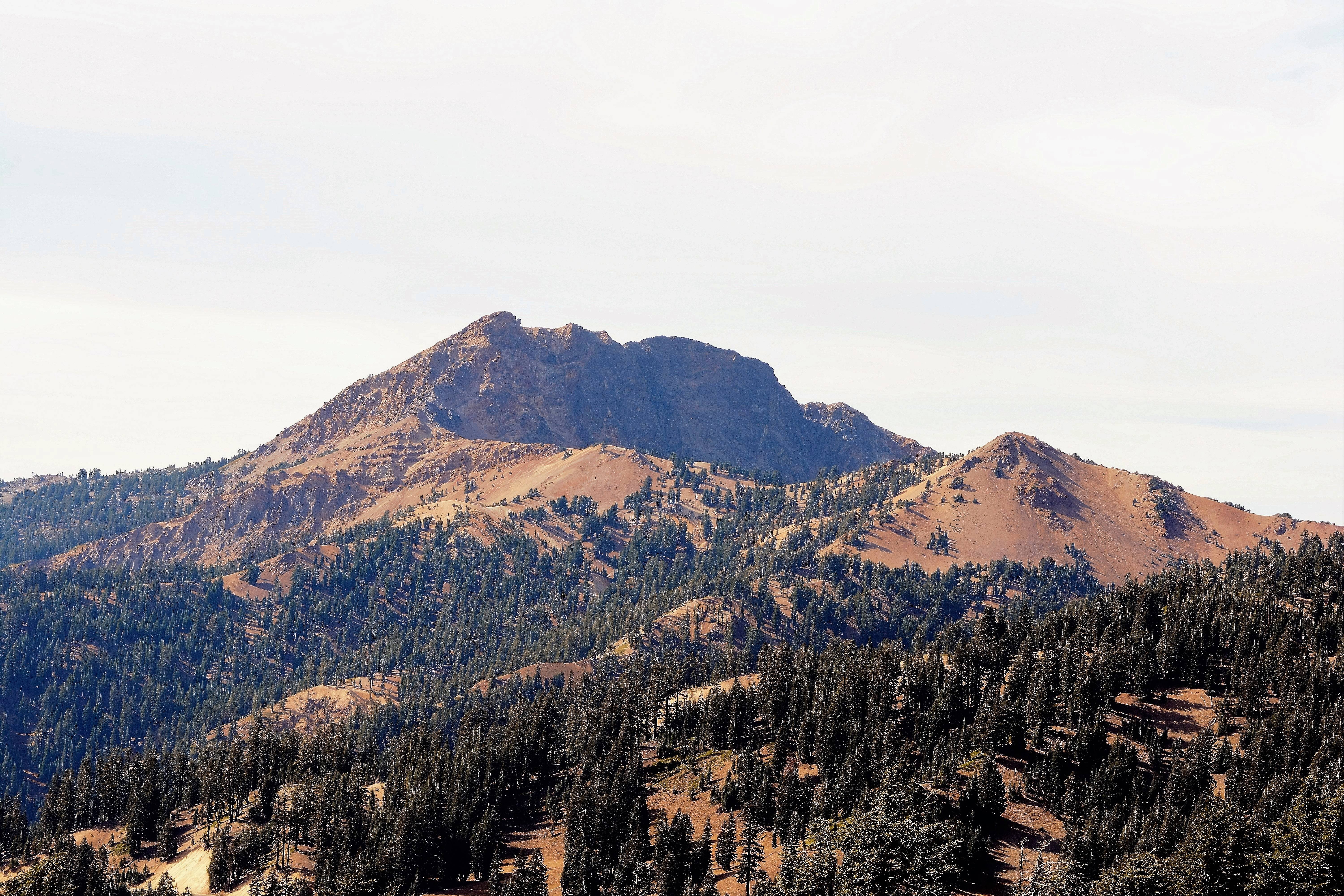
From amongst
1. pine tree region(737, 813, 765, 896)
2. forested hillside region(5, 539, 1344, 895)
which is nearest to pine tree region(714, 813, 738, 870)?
forested hillside region(5, 539, 1344, 895)

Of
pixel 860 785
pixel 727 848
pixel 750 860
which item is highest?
pixel 860 785

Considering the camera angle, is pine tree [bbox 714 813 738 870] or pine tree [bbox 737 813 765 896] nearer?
pine tree [bbox 737 813 765 896]

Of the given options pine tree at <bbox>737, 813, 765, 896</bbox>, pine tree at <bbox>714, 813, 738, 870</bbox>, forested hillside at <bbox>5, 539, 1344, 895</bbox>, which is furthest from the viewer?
pine tree at <bbox>714, 813, 738, 870</bbox>

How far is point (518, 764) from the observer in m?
186

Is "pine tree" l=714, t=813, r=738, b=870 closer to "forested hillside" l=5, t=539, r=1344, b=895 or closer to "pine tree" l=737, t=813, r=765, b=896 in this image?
"forested hillside" l=5, t=539, r=1344, b=895

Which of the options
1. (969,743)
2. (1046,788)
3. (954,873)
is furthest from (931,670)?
(954,873)

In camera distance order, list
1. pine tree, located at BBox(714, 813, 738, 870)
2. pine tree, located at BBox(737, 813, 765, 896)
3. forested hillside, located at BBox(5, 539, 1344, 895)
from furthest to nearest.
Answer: pine tree, located at BBox(714, 813, 738, 870) < pine tree, located at BBox(737, 813, 765, 896) < forested hillside, located at BBox(5, 539, 1344, 895)

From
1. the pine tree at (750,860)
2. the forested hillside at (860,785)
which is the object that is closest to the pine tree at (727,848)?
the forested hillside at (860,785)

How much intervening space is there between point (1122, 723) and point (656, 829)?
8059 centimetres

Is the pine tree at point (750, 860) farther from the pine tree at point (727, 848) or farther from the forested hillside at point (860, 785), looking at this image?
the pine tree at point (727, 848)

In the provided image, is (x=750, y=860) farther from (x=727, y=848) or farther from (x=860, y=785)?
(x=860, y=785)

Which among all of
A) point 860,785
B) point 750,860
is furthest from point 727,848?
point 860,785

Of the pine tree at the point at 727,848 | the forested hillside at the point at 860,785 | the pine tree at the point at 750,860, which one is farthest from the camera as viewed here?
the pine tree at the point at 727,848

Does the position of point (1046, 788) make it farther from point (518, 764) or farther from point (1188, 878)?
point (518, 764)
